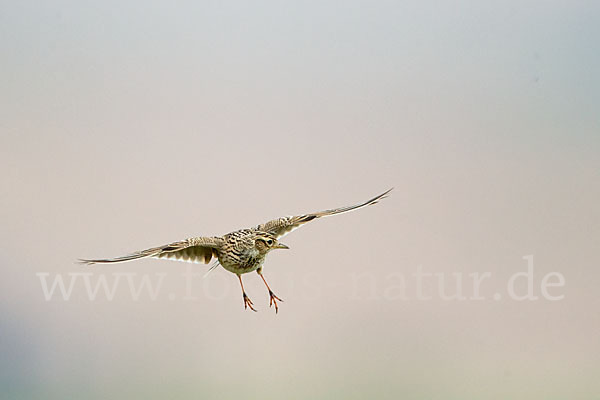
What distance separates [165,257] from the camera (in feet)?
27.6

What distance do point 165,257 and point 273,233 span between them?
4.75 feet

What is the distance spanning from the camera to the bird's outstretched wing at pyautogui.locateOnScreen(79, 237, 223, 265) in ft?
26.3

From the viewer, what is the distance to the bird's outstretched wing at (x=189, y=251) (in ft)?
26.3

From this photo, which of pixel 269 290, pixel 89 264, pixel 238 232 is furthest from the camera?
pixel 238 232

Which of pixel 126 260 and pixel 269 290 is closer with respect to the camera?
pixel 126 260

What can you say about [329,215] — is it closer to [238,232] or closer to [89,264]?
[238,232]

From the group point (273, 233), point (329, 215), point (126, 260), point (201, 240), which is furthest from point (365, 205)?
point (126, 260)

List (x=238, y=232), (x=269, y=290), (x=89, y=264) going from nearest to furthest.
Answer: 1. (x=89, y=264)
2. (x=269, y=290)
3. (x=238, y=232)

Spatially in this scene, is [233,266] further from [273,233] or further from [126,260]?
[126,260]

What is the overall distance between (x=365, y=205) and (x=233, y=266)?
1600 mm

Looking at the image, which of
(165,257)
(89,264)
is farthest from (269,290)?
(89,264)

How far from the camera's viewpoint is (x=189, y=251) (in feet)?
29.0

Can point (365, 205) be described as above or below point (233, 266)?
above

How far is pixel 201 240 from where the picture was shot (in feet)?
28.3
